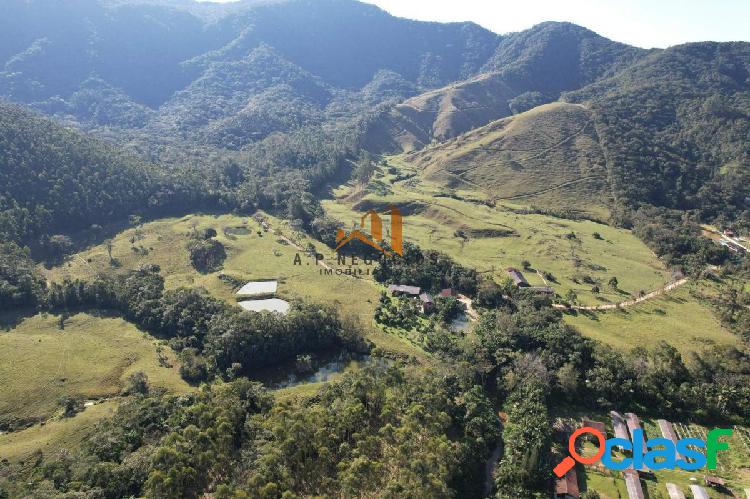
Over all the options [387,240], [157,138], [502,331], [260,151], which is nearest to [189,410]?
[502,331]

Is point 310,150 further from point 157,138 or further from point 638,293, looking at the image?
point 638,293

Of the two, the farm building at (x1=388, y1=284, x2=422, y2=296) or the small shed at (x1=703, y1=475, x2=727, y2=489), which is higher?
the farm building at (x1=388, y1=284, x2=422, y2=296)

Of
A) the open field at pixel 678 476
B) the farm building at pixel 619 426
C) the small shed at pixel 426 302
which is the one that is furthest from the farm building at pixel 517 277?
the open field at pixel 678 476

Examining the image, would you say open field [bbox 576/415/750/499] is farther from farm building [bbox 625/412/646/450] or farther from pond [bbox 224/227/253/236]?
pond [bbox 224/227/253/236]

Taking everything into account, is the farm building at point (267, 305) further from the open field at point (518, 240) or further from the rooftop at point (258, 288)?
the open field at point (518, 240)

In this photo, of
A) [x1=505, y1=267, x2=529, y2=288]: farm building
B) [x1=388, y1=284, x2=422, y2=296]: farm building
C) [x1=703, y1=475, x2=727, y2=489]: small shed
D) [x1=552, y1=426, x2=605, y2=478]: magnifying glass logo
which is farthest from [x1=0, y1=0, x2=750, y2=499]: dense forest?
[x1=703, y1=475, x2=727, y2=489]: small shed

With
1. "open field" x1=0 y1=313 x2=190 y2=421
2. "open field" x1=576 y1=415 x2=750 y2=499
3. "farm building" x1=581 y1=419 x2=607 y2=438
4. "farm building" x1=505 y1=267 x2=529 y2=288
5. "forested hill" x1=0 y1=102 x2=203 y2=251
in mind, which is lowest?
"open field" x1=576 y1=415 x2=750 y2=499

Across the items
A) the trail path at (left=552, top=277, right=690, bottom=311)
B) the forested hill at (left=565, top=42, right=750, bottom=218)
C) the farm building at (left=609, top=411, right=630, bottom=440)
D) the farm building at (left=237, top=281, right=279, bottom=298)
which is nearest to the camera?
the farm building at (left=609, top=411, right=630, bottom=440)
